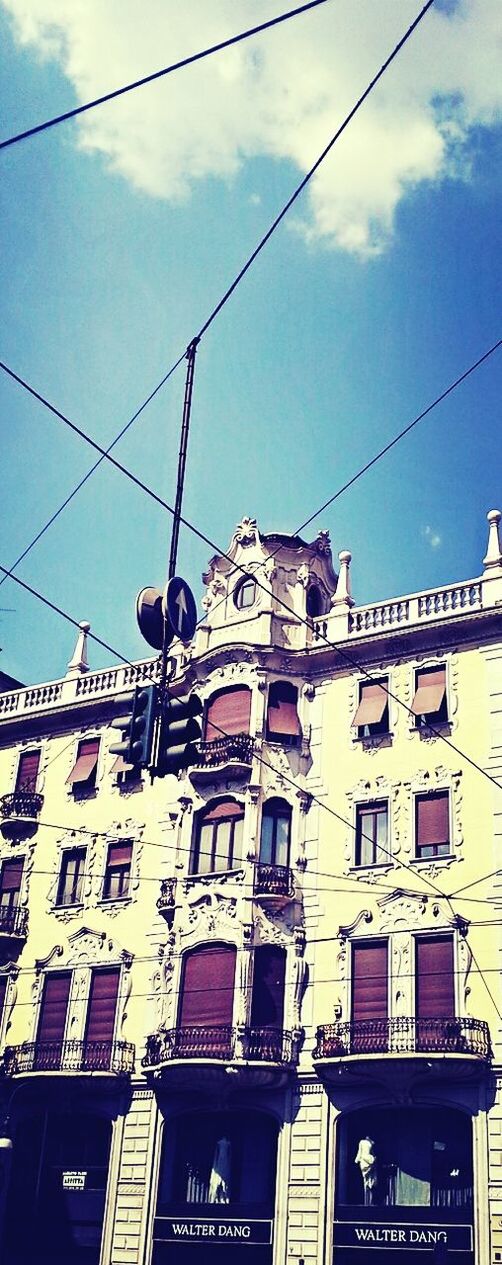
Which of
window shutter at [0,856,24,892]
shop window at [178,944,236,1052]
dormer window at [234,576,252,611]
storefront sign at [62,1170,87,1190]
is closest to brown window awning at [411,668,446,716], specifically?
dormer window at [234,576,252,611]

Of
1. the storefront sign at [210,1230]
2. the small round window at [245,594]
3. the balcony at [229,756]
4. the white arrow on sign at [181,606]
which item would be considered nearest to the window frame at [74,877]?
the balcony at [229,756]

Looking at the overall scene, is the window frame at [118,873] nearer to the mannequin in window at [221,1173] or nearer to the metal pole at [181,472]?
the mannequin in window at [221,1173]

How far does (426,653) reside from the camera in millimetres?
34188

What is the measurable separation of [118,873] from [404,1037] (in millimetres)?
10720

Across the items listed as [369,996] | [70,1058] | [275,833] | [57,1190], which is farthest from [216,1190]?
[275,833]

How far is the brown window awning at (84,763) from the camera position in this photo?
38.8 metres

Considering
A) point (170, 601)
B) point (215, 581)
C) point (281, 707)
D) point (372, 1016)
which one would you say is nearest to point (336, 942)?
point (372, 1016)

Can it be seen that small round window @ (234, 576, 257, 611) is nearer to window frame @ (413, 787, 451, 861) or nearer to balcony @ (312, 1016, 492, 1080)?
window frame @ (413, 787, 451, 861)

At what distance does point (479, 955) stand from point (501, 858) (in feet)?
7.85

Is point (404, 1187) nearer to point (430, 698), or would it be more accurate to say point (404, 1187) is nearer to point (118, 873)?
point (430, 698)

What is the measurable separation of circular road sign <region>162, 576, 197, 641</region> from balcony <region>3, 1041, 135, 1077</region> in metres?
17.5

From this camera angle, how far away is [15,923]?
37.7 meters

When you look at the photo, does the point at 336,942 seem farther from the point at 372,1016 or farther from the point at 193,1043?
the point at 193,1043

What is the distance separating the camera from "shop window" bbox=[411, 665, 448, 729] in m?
33.2
